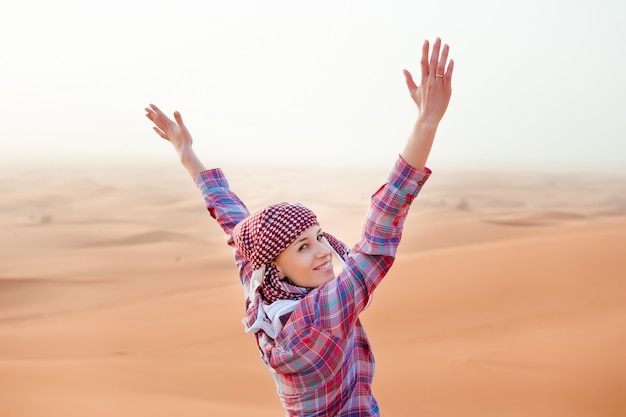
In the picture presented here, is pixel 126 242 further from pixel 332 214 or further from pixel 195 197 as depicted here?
pixel 195 197

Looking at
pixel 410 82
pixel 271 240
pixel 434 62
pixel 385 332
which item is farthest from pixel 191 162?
pixel 385 332

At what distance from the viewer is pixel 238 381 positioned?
646cm

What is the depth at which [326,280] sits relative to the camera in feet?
8.12

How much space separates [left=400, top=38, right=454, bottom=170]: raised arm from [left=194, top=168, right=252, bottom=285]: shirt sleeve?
912 millimetres

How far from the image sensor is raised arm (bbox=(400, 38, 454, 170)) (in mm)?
2209

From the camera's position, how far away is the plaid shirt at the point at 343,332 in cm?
222

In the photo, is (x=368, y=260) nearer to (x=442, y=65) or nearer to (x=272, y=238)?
(x=272, y=238)

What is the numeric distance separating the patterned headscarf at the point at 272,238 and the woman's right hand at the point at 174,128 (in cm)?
93

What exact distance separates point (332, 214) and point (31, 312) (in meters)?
17.3

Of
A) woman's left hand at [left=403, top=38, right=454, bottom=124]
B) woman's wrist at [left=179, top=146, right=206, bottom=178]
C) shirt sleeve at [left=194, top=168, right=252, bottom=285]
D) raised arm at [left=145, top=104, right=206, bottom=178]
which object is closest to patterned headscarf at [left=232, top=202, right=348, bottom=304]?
shirt sleeve at [left=194, top=168, right=252, bottom=285]

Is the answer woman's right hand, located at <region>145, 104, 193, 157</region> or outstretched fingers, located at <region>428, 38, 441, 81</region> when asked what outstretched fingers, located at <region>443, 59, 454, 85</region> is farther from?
woman's right hand, located at <region>145, 104, 193, 157</region>

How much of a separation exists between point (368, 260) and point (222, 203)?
0.95 metres

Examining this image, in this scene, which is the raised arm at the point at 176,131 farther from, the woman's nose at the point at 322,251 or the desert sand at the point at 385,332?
the desert sand at the point at 385,332

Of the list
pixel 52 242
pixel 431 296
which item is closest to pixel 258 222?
pixel 431 296
